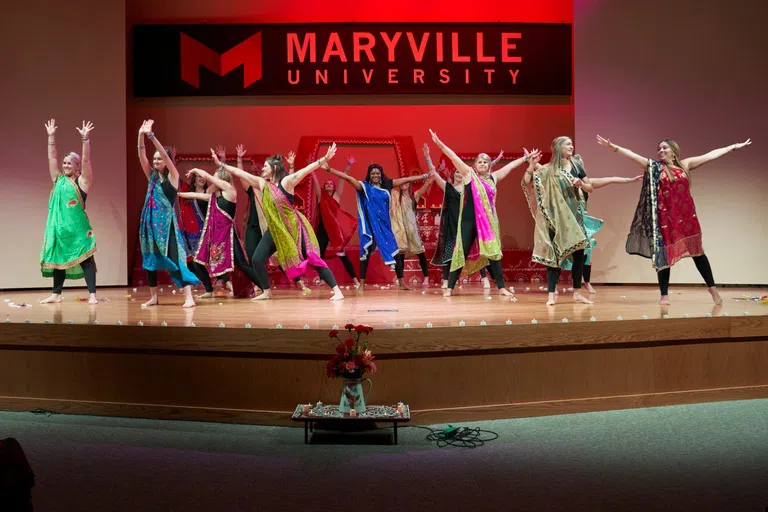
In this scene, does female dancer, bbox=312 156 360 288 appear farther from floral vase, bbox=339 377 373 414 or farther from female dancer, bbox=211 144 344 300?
floral vase, bbox=339 377 373 414

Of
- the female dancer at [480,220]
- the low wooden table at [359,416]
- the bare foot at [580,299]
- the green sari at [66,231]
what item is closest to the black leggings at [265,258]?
the female dancer at [480,220]

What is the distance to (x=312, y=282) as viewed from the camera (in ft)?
29.5

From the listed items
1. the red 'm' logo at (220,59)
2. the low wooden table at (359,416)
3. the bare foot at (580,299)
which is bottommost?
the low wooden table at (359,416)

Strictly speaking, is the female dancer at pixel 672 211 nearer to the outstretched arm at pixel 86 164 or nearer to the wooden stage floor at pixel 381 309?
the wooden stage floor at pixel 381 309

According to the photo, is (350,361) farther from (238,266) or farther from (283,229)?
(238,266)

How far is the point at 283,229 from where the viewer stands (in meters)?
6.40

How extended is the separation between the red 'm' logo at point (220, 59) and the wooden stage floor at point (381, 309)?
282cm

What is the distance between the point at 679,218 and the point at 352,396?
3.05 metres

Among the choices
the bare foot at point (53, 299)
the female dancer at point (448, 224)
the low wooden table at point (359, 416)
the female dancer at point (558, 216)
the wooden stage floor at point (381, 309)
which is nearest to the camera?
the low wooden table at point (359, 416)

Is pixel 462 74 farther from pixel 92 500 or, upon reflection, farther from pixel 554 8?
pixel 92 500

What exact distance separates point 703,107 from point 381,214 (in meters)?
3.47

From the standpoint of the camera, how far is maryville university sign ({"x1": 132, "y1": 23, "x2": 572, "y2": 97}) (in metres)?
9.10

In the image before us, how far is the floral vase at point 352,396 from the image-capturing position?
3840 mm

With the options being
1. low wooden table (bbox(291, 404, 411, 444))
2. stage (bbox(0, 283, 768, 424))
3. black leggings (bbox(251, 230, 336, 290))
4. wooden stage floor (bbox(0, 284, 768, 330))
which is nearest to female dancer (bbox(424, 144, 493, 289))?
wooden stage floor (bbox(0, 284, 768, 330))
